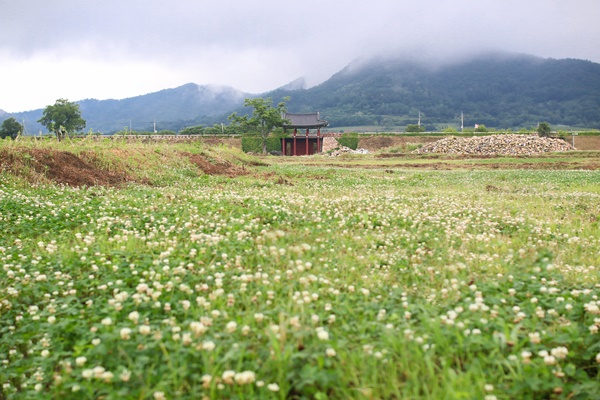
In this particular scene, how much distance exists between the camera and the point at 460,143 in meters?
60.8

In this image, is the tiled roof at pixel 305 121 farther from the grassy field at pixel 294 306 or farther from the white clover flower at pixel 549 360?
the white clover flower at pixel 549 360

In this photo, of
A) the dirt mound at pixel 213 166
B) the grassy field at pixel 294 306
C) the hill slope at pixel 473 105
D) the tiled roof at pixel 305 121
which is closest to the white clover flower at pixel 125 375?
the grassy field at pixel 294 306

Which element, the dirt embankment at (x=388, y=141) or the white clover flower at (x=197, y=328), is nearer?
the white clover flower at (x=197, y=328)

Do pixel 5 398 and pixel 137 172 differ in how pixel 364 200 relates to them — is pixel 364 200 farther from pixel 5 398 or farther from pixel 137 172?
pixel 137 172

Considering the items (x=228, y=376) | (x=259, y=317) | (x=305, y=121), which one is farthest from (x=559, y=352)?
(x=305, y=121)

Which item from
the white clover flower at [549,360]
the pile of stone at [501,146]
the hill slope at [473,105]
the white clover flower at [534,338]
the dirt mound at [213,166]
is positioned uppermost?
the hill slope at [473,105]

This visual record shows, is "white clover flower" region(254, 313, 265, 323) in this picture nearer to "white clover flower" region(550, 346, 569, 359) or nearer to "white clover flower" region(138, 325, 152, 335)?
"white clover flower" region(138, 325, 152, 335)

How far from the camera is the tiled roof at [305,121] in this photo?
75.8 m

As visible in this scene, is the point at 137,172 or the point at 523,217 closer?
the point at 523,217

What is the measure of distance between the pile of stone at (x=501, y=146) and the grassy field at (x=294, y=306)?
5167cm

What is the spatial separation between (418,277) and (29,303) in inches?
175

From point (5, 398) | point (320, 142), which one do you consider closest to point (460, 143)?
point (320, 142)

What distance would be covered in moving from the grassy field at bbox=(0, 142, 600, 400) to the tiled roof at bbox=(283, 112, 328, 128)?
6800 centimetres

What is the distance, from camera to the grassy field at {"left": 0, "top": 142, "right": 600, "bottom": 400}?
10.3 feet
